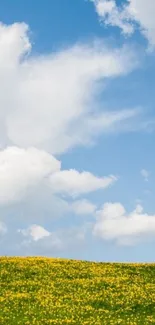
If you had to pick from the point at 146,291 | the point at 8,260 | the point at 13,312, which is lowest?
the point at 13,312

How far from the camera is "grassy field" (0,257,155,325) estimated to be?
36844 mm

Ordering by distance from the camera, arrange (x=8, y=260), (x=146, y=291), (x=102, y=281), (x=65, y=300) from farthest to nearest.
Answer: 1. (x=8, y=260)
2. (x=102, y=281)
3. (x=146, y=291)
4. (x=65, y=300)

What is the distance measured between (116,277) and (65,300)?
992 cm

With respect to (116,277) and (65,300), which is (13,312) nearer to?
(65,300)

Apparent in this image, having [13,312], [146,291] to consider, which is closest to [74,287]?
[146,291]

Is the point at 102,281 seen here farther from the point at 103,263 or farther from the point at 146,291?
the point at 103,263

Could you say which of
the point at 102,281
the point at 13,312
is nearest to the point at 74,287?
the point at 102,281

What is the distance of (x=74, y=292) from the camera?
43.9 meters

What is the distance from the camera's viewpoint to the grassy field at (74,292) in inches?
1451

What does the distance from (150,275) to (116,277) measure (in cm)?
389

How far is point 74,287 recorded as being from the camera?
4572 centimetres

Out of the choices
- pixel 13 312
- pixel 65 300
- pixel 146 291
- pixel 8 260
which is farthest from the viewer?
pixel 8 260

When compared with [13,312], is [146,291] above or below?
above

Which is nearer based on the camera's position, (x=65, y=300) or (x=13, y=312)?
(x=13, y=312)
